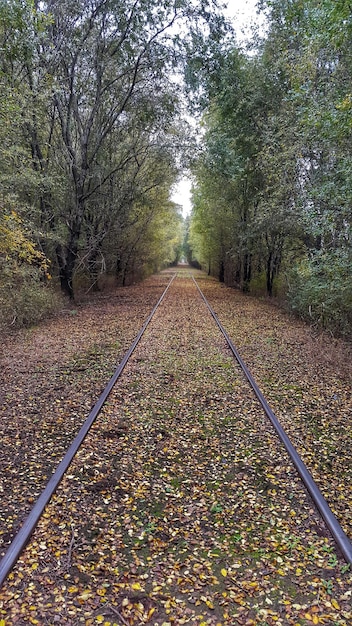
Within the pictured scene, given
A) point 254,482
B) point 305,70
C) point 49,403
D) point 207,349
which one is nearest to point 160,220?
point 305,70

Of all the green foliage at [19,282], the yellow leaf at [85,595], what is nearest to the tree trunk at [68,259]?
the green foliage at [19,282]

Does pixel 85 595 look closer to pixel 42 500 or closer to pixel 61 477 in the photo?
pixel 42 500

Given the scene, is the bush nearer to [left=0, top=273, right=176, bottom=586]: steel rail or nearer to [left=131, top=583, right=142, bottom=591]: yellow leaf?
[left=0, top=273, right=176, bottom=586]: steel rail

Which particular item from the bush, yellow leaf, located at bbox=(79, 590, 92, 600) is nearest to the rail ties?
yellow leaf, located at bbox=(79, 590, 92, 600)

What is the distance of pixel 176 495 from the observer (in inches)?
143

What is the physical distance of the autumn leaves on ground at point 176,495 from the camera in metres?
2.53

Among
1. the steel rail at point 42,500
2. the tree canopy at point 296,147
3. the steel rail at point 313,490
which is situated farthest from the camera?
the tree canopy at point 296,147

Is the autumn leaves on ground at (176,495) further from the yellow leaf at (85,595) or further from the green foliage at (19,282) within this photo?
the green foliage at (19,282)

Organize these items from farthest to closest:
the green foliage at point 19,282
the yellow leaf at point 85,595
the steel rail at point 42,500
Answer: the green foliage at point 19,282, the steel rail at point 42,500, the yellow leaf at point 85,595

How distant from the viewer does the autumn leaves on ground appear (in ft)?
8.29

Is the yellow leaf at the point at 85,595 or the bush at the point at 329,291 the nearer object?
the yellow leaf at the point at 85,595

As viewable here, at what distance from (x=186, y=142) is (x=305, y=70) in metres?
7.75

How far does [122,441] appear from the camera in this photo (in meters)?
4.61

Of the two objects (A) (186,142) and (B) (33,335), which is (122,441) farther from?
(A) (186,142)
